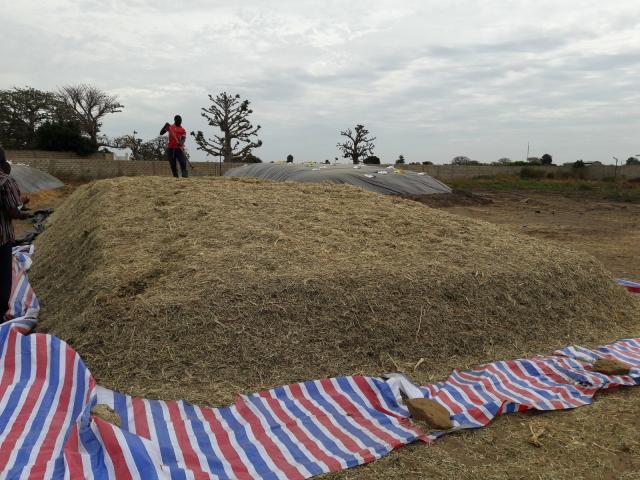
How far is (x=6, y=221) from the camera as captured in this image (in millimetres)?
3170

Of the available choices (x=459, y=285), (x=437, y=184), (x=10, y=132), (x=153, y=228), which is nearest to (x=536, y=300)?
(x=459, y=285)

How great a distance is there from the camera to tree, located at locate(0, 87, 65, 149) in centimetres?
2603

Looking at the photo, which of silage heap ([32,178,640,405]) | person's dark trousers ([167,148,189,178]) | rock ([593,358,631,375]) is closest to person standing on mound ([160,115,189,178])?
person's dark trousers ([167,148,189,178])

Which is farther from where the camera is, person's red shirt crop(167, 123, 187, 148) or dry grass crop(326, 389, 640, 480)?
person's red shirt crop(167, 123, 187, 148)

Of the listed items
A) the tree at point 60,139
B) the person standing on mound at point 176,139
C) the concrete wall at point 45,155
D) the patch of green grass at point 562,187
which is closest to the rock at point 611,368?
the person standing on mound at point 176,139

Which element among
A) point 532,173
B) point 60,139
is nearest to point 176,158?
point 60,139

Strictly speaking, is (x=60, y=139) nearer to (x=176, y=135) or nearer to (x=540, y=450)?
(x=176, y=135)

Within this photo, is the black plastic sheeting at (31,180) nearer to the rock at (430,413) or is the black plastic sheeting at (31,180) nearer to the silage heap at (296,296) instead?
the silage heap at (296,296)

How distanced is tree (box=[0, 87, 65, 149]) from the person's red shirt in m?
22.1

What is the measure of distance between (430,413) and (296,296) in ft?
3.09

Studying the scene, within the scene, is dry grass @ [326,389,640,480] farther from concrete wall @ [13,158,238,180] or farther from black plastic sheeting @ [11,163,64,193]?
concrete wall @ [13,158,238,180]

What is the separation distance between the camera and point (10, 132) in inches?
1037

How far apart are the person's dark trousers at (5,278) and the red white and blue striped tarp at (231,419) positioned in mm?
988

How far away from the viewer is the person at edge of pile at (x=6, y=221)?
10.1ft
